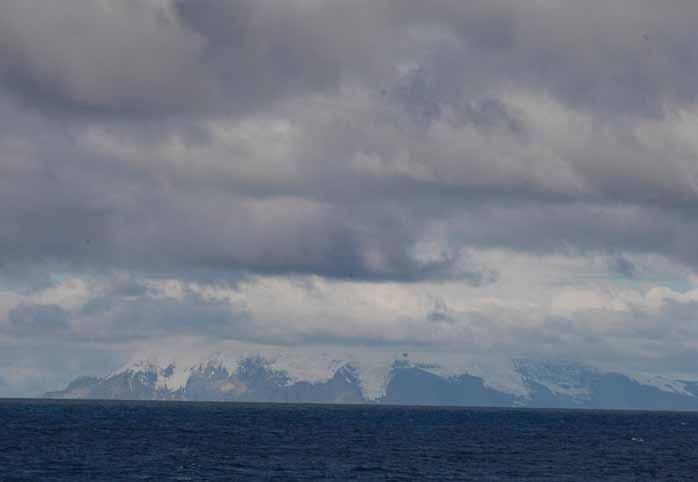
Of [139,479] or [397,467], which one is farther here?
[397,467]

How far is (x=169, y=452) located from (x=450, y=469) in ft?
156

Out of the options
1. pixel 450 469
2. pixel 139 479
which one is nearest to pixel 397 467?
pixel 450 469

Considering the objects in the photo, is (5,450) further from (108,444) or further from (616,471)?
(616,471)

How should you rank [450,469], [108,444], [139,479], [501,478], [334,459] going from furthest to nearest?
1. [108,444]
2. [334,459]
3. [450,469]
4. [501,478]
5. [139,479]

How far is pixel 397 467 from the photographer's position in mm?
149625

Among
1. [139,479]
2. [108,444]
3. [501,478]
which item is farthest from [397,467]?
[108,444]

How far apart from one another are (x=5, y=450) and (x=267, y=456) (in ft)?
140

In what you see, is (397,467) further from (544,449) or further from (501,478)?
(544,449)

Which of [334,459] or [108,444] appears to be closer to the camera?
[334,459]

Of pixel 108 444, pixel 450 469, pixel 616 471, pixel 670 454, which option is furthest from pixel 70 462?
pixel 670 454

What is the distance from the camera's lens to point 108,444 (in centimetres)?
18188

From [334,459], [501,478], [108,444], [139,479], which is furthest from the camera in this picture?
[108,444]

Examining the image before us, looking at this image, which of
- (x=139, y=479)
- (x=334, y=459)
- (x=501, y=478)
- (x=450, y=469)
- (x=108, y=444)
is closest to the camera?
(x=139, y=479)

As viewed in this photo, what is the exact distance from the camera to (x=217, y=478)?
129m
